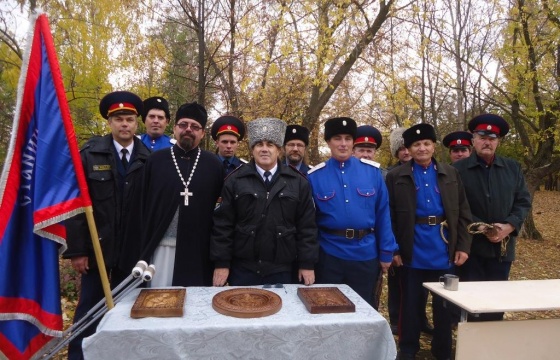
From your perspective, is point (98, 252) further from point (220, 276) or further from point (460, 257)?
point (460, 257)

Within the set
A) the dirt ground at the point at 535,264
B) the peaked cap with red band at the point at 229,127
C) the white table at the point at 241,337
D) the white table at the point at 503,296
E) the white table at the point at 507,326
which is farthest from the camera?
the dirt ground at the point at 535,264

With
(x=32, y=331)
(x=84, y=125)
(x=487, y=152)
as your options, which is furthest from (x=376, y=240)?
(x=84, y=125)

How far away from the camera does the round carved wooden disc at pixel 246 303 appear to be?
2.30 m

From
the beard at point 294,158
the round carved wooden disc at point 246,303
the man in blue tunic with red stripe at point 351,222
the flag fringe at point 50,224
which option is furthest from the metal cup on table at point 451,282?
the flag fringe at point 50,224

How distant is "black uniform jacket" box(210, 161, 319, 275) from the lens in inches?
118

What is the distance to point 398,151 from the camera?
5.50 meters

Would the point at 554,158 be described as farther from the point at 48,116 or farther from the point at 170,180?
the point at 48,116

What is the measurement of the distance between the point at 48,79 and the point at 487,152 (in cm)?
384

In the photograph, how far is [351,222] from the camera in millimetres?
3355

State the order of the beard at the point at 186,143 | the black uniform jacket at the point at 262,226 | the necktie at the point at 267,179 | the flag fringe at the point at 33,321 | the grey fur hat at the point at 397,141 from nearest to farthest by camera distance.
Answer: the flag fringe at the point at 33,321 < the black uniform jacket at the point at 262,226 < the necktie at the point at 267,179 < the beard at the point at 186,143 < the grey fur hat at the point at 397,141

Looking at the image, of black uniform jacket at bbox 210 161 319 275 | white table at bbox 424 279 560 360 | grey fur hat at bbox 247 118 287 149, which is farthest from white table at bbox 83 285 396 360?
grey fur hat at bbox 247 118 287 149

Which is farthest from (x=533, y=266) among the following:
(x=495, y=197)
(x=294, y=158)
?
(x=294, y=158)

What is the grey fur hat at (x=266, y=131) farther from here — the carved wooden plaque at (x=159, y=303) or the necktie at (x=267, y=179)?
the carved wooden plaque at (x=159, y=303)

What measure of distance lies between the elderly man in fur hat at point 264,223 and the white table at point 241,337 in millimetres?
657
